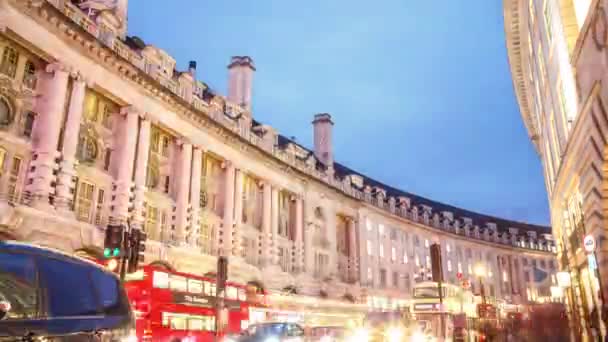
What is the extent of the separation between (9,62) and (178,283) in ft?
46.8

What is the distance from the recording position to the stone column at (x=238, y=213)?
39.1 meters

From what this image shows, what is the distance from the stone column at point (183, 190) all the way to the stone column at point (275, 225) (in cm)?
1130

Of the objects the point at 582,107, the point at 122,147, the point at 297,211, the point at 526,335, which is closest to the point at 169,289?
the point at 122,147

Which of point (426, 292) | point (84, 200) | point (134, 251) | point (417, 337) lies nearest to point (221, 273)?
point (134, 251)

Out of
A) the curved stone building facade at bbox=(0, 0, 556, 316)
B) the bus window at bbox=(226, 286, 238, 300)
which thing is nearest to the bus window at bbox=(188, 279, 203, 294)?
the bus window at bbox=(226, 286, 238, 300)

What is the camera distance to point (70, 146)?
2659 centimetres

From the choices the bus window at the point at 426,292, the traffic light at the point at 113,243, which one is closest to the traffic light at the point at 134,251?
the traffic light at the point at 113,243

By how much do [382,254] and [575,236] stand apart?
1554 inches

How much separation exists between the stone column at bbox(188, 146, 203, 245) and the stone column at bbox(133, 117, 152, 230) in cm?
401

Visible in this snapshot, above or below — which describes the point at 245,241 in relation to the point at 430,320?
above

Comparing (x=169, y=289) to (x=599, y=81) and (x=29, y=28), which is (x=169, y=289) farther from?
(x=599, y=81)

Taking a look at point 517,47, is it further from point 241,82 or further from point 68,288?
point 68,288

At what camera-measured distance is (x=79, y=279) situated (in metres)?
6.45

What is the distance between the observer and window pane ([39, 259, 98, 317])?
5.85 metres
